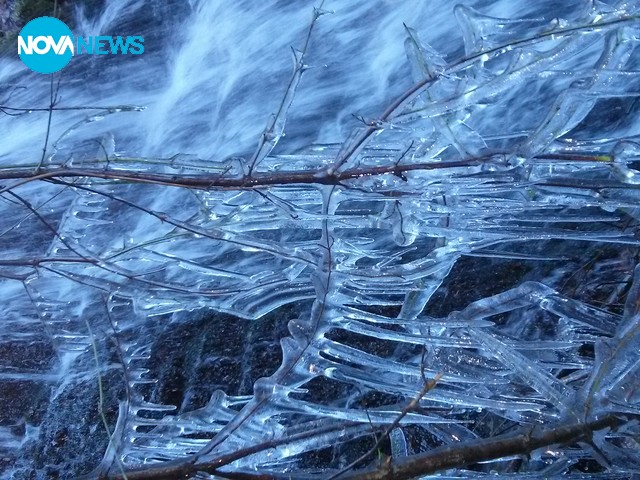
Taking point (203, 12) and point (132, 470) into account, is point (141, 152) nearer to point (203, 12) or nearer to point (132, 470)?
point (203, 12)

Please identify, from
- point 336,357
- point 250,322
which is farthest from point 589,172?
point 250,322

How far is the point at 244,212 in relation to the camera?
3822 mm

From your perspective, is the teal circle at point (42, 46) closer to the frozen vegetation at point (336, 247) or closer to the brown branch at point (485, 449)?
the frozen vegetation at point (336, 247)

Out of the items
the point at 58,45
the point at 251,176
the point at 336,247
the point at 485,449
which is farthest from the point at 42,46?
the point at 485,449

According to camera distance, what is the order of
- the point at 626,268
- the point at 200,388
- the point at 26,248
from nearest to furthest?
the point at 626,268
the point at 200,388
the point at 26,248

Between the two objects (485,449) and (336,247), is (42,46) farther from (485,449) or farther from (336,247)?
(485,449)

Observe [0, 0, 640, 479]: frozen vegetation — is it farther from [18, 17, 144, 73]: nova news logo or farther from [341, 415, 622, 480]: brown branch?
[18, 17, 144, 73]: nova news logo

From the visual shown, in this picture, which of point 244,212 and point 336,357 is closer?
point 336,357

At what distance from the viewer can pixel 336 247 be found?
3.56 metres

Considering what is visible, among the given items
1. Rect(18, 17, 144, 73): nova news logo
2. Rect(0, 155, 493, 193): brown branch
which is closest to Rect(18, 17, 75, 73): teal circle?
Rect(18, 17, 144, 73): nova news logo

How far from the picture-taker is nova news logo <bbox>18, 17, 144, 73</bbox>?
20.6ft

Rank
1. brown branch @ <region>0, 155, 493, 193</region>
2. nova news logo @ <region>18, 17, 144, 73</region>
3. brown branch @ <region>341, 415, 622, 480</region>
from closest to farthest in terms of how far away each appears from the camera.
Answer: brown branch @ <region>341, 415, 622, 480</region>, brown branch @ <region>0, 155, 493, 193</region>, nova news logo @ <region>18, 17, 144, 73</region>

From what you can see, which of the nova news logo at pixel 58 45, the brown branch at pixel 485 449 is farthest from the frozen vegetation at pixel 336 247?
the nova news logo at pixel 58 45

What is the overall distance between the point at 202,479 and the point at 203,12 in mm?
4512
